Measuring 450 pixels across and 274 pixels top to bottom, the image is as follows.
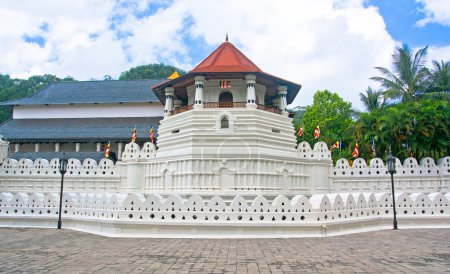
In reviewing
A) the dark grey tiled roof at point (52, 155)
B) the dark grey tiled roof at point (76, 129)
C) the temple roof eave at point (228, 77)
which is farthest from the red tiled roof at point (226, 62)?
the dark grey tiled roof at point (52, 155)

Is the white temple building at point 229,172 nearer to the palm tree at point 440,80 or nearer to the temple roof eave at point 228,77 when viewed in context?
the temple roof eave at point 228,77

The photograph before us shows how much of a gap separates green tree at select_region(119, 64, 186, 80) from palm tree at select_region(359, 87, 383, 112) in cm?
4749

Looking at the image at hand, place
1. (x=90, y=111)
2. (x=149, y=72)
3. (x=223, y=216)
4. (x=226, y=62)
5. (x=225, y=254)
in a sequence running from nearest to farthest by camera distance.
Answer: (x=225, y=254)
(x=223, y=216)
(x=226, y=62)
(x=90, y=111)
(x=149, y=72)

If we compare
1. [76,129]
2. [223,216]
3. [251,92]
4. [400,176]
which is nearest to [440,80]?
[400,176]

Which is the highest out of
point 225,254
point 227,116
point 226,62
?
point 226,62

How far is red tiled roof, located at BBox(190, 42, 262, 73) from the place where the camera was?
75.3 feet

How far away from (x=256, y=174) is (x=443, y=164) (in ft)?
38.4

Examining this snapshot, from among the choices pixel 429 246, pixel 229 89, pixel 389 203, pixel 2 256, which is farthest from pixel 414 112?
pixel 2 256

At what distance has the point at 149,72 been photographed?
258 ft

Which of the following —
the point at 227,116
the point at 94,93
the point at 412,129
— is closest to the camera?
the point at 227,116

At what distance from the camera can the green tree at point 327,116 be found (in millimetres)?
41344

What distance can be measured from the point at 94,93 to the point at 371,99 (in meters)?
31.7

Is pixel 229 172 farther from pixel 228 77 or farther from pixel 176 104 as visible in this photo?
pixel 176 104

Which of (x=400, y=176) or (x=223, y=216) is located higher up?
(x=400, y=176)
